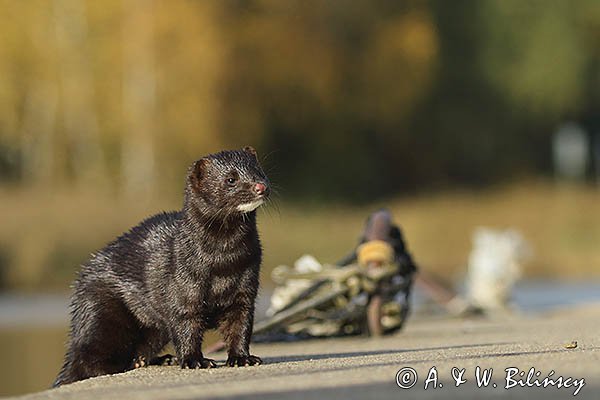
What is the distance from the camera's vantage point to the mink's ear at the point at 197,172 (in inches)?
270

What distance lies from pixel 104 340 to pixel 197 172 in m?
1.03

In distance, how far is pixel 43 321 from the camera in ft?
61.0

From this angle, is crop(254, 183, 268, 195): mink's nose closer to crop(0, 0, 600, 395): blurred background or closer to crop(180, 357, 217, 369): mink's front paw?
crop(180, 357, 217, 369): mink's front paw

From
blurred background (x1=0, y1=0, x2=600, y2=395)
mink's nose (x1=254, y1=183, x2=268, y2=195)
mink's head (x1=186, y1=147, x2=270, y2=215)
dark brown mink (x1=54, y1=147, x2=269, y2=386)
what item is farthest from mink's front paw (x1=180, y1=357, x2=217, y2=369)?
blurred background (x1=0, y1=0, x2=600, y2=395)

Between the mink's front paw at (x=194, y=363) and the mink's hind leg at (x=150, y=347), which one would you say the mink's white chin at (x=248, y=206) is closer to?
the mink's front paw at (x=194, y=363)

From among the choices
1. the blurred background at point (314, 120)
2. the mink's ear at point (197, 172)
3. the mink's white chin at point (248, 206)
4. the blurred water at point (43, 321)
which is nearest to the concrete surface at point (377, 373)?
the mink's white chin at point (248, 206)

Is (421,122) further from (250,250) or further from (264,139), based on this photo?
(250,250)

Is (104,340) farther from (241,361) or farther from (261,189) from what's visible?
(261,189)

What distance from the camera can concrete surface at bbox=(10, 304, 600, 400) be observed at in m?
5.23

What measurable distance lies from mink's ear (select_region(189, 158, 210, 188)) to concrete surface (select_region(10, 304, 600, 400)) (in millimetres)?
927

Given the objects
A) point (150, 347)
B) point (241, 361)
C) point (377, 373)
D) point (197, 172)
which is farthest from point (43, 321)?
point (377, 373)

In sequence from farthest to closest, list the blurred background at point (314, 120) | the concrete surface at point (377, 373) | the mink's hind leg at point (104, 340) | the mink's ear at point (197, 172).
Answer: the blurred background at point (314, 120) < the mink's hind leg at point (104, 340) < the mink's ear at point (197, 172) < the concrete surface at point (377, 373)

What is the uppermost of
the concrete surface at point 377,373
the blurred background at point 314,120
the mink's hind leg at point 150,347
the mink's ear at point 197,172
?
the blurred background at point 314,120

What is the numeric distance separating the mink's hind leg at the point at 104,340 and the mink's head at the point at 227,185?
73 cm
